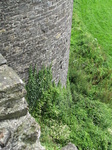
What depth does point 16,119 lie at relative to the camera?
288cm

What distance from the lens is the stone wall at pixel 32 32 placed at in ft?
15.4

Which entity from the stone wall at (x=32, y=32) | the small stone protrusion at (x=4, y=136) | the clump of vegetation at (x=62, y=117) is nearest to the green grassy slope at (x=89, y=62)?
the clump of vegetation at (x=62, y=117)

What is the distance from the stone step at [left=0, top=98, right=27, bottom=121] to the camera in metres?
2.79

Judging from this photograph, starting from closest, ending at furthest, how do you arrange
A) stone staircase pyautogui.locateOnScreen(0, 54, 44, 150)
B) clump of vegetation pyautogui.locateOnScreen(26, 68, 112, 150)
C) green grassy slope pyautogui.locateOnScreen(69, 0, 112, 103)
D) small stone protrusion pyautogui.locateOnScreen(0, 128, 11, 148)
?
small stone protrusion pyautogui.locateOnScreen(0, 128, 11, 148)
stone staircase pyautogui.locateOnScreen(0, 54, 44, 150)
clump of vegetation pyautogui.locateOnScreen(26, 68, 112, 150)
green grassy slope pyautogui.locateOnScreen(69, 0, 112, 103)

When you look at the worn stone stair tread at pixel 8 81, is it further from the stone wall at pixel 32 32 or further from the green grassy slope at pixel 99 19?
the green grassy slope at pixel 99 19

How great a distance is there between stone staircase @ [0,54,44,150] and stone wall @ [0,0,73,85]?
1986 millimetres

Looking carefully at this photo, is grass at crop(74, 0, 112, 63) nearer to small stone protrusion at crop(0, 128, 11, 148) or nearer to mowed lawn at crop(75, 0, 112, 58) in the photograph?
mowed lawn at crop(75, 0, 112, 58)

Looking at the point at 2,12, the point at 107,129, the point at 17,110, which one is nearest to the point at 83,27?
the point at 107,129

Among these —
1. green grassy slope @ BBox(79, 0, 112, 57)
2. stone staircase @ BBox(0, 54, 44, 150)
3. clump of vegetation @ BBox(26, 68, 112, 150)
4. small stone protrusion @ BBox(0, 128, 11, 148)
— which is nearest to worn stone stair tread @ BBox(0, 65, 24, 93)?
stone staircase @ BBox(0, 54, 44, 150)

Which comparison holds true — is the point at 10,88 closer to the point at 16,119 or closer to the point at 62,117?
the point at 16,119

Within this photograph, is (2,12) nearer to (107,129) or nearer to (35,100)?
(35,100)

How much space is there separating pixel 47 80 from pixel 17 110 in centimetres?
335

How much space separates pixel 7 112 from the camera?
9.18ft

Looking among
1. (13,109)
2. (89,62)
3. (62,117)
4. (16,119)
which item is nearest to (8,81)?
(13,109)
